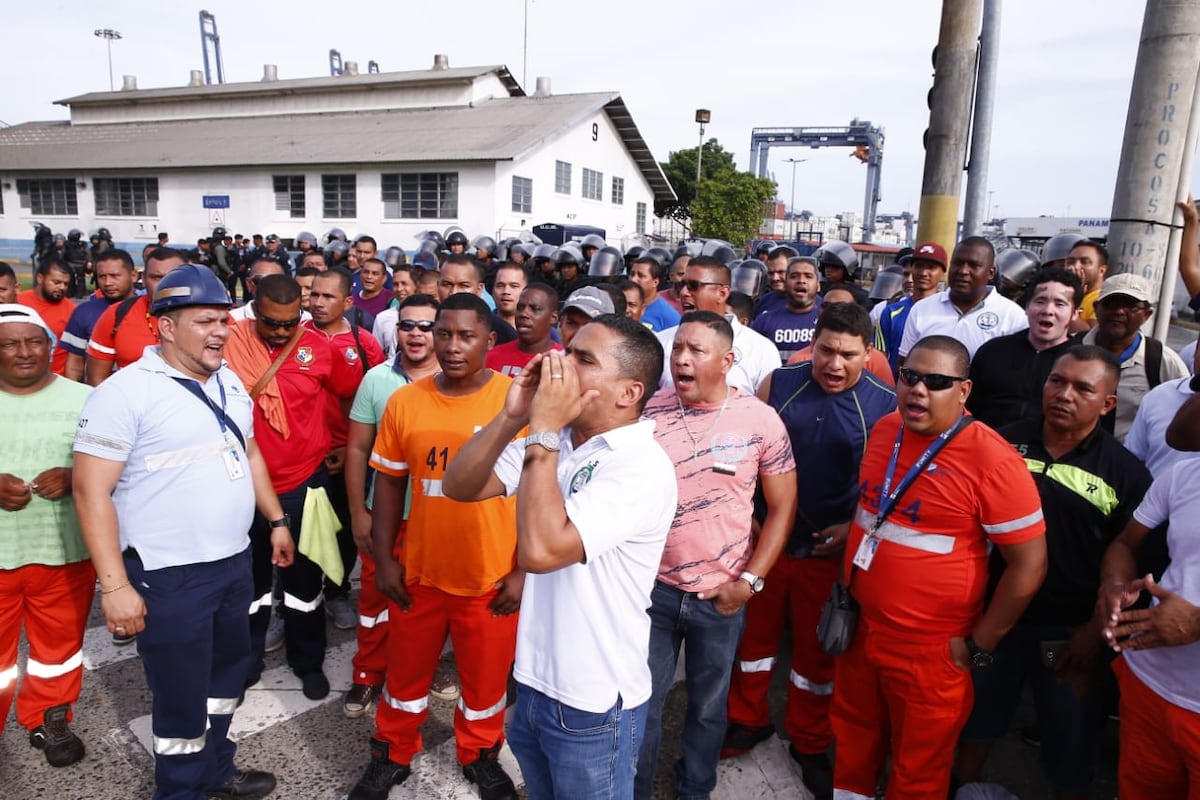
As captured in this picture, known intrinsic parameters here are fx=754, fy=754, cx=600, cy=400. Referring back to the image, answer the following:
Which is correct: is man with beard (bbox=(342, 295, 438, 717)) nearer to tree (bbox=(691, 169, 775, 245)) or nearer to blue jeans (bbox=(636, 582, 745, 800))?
blue jeans (bbox=(636, 582, 745, 800))

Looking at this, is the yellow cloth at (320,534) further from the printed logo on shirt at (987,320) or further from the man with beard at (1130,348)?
the printed logo on shirt at (987,320)

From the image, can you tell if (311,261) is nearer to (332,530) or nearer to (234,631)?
(332,530)

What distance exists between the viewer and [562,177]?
32.9 m

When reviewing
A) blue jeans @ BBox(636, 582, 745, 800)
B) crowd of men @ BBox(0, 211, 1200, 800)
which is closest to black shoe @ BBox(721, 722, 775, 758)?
crowd of men @ BBox(0, 211, 1200, 800)

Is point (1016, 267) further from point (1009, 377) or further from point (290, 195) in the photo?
point (290, 195)

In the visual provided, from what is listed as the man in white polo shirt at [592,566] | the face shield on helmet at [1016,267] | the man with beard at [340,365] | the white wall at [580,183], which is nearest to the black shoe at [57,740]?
the man with beard at [340,365]

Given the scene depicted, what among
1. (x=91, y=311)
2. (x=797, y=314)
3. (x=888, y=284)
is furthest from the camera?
(x=888, y=284)

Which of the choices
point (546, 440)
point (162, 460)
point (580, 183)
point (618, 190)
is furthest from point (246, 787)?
point (618, 190)

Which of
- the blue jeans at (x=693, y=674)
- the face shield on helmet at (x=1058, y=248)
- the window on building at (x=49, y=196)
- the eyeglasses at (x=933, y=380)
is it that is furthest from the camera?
the window on building at (x=49, y=196)

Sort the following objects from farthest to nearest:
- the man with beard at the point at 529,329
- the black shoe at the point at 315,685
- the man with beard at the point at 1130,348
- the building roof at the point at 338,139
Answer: the building roof at the point at 338,139 → the man with beard at the point at 529,329 → the black shoe at the point at 315,685 → the man with beard at the point at 1130,348

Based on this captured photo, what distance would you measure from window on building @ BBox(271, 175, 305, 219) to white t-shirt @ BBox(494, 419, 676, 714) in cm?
3371

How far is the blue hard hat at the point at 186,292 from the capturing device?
3014 millimetres

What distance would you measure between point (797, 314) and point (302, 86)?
130 feet

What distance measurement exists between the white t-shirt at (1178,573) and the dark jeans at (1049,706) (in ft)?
1.60
